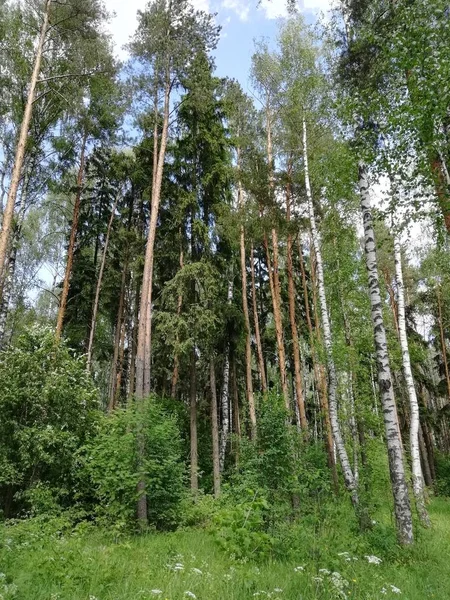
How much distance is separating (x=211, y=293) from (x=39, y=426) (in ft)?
21.0

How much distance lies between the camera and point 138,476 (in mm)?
8203

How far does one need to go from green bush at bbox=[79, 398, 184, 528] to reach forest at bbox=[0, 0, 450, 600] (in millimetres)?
63

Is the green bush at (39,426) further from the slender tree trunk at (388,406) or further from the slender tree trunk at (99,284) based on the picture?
the slender tree trunk at (388,406)

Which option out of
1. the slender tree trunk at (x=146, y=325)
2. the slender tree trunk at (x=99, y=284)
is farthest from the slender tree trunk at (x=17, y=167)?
the slender tree trunk at (x=99, y=284)

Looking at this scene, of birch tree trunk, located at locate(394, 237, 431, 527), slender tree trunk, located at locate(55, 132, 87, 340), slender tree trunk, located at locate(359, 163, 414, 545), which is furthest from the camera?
slender tree trunk, located at locate(55, 132, 87, 340)

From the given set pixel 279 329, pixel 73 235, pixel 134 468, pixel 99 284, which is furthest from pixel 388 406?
pixel 99 284

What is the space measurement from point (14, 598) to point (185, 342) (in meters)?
9.62

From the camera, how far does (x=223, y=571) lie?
182 inches

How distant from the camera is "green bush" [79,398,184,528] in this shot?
27.2 ft

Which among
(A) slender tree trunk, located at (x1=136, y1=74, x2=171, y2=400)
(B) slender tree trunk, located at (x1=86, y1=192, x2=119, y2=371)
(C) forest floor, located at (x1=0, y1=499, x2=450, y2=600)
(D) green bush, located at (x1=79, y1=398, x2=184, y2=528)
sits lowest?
(C) forest floor, located at (x1=0, y1=499, x2=450, y2=600)

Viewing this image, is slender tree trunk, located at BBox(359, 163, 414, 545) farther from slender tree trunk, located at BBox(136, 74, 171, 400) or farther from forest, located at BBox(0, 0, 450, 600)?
slender tree trunk, located at BBox(136, 74, 171, 400)

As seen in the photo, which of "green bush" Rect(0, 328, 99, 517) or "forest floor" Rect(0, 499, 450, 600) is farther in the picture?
"green bush" Rect(0, 328, 99, 517)

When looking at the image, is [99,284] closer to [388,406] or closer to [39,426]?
[39,426]

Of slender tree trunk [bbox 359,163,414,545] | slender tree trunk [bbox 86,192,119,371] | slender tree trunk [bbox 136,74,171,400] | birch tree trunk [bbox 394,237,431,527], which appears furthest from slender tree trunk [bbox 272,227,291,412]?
slender tree trunk [bbox 86,192,119,371]
